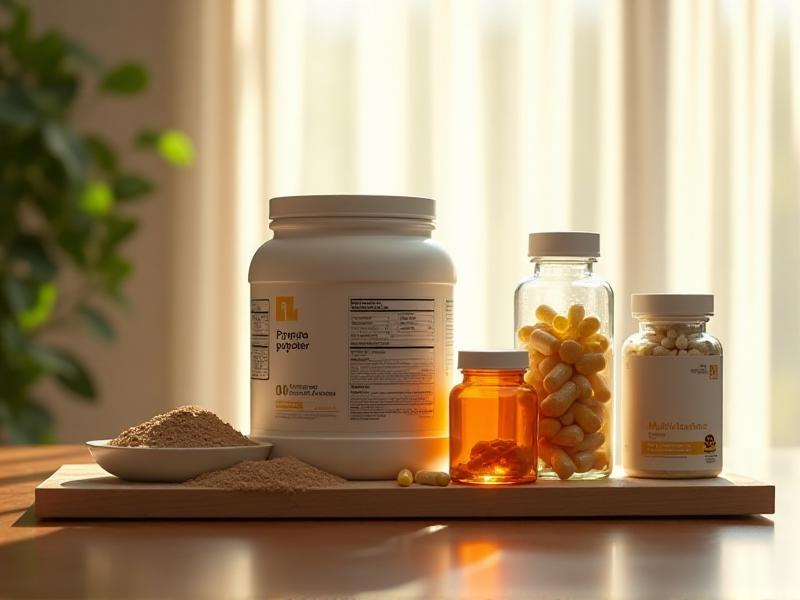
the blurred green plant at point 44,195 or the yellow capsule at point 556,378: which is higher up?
the blurred green plant at point 44,195

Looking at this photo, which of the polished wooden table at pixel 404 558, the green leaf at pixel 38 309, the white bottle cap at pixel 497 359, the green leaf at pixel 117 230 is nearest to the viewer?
the polished wooden table at pixel 404 558

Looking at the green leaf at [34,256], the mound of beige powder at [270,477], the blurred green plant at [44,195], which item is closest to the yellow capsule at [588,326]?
the mound of beige powder at [270,477]

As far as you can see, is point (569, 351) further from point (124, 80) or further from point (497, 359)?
point (124, 80)

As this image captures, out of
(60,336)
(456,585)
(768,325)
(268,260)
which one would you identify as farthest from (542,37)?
(456,585)

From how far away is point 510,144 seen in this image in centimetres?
271

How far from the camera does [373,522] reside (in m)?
0.87

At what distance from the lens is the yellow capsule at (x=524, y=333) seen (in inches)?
37.6

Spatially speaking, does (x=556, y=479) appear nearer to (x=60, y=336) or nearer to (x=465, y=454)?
(x=465, y=454)

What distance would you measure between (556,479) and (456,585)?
0.31 meters

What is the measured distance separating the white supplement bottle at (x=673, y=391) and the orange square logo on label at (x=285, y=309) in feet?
0.91

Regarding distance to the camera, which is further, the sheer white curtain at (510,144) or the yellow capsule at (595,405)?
the sheer white curtain at (510,144)

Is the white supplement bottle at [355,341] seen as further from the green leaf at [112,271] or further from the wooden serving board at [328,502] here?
the green leaf at [112,271]

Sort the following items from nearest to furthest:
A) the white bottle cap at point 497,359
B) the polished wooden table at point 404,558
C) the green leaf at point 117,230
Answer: the polished wooden table at point 404,558
the white bottle cap at point 497,359
the green leaf at point 117,230

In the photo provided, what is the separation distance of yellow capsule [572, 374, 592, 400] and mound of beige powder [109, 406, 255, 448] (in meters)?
0.27
